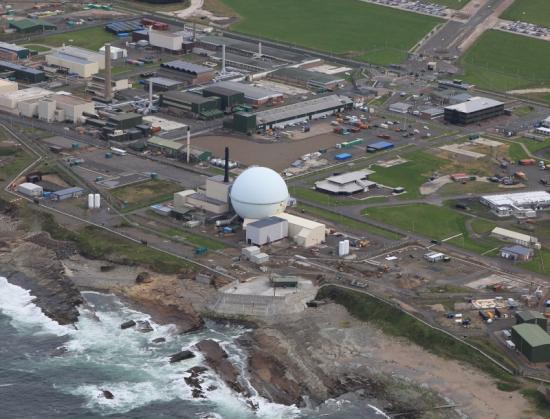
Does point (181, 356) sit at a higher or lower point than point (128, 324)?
higher

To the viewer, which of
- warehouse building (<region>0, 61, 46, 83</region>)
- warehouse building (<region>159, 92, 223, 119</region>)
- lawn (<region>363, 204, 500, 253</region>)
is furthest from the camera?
warehouse building (<region>0, 61, 46, 83</region>)

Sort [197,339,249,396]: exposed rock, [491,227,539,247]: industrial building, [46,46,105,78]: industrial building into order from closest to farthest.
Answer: [197,339,249,396]: exposed rock
[491,227,539,247]: industrial building
[46,46,105,78]: industrial building

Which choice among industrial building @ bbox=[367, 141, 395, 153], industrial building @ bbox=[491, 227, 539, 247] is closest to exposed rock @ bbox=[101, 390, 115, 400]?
industrial building @ bbox=[491, 227, 539, 247]

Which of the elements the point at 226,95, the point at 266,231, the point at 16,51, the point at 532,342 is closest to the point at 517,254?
the point at 532,342

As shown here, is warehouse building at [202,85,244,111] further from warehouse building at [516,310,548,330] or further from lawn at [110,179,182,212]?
warehouse building at [516,310,548,330]

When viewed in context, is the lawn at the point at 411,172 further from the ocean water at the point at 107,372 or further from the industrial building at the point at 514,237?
the ocean water at the point at 107,372

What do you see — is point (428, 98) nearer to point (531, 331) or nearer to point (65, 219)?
point (65, 219)

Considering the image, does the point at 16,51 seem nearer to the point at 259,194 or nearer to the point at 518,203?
the point at 259,194
